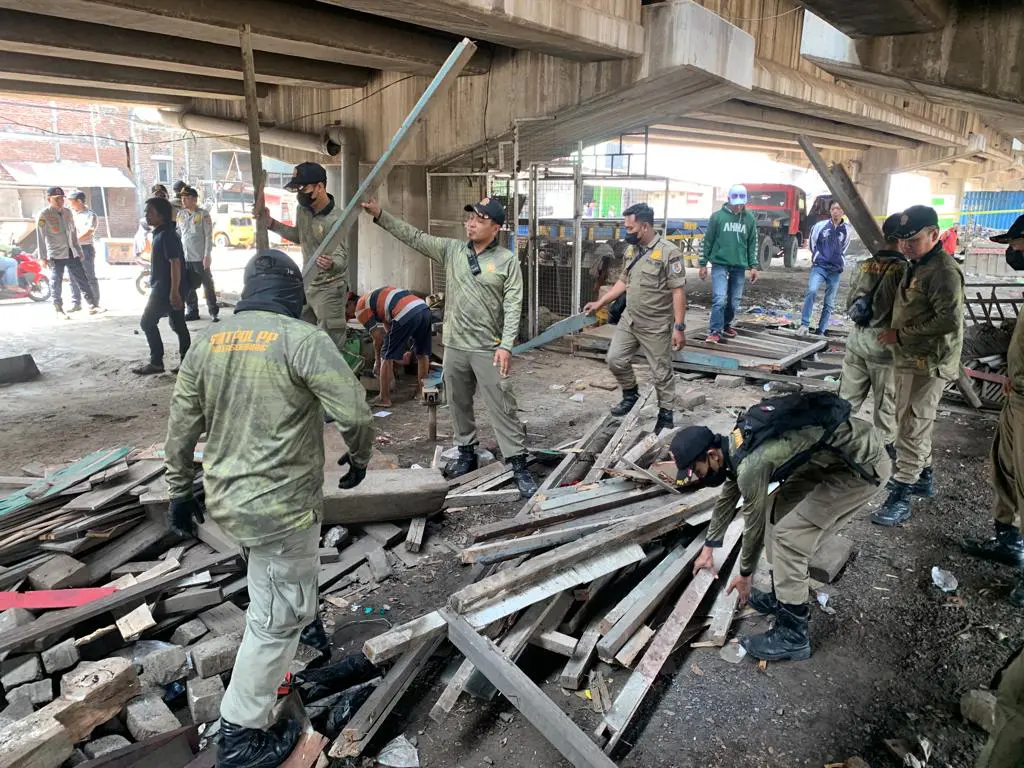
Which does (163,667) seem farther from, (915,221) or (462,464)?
(915,221)

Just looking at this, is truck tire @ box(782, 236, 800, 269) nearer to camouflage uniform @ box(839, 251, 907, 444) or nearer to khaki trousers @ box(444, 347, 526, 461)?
camouflage uniform @ box(839, 251, 907, 444)

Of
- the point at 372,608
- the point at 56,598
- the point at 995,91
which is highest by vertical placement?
the point at 995,91

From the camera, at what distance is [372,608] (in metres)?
3.80

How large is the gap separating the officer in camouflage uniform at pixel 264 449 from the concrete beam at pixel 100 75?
28.4 ft

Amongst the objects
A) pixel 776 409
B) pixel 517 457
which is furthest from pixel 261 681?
pixel 517 457

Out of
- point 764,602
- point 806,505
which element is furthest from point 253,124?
point 764,602

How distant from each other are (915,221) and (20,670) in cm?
561

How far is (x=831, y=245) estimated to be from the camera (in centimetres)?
970

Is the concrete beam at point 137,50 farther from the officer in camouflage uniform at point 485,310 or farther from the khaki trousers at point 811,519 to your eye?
the khaki trousers at point 811,519

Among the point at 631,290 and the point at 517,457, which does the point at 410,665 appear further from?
the point at 631,290

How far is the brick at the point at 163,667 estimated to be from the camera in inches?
122

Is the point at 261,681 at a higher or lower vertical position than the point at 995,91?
lower

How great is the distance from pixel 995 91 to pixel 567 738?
4895mm

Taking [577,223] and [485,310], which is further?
[577,223]
